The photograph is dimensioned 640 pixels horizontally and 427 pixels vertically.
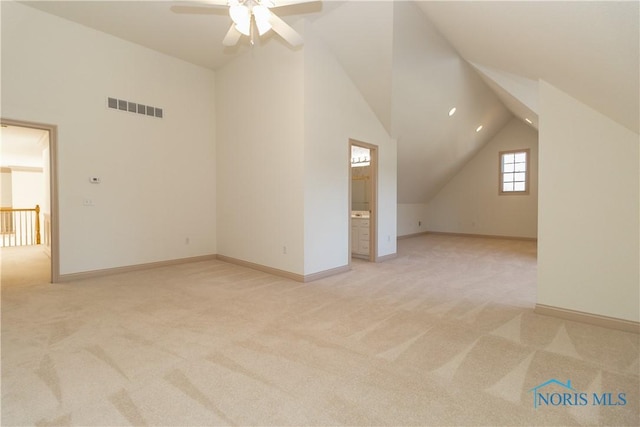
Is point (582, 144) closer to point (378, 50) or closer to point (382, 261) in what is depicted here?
point (378, 50)

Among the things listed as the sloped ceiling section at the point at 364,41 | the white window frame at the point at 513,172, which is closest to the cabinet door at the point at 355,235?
the sloped ceiling section at the point at 364,41

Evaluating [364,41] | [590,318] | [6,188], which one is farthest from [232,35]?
[6,188]

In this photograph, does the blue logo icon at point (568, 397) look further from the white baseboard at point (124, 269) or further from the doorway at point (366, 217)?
the white baseboard at point (124, 269)

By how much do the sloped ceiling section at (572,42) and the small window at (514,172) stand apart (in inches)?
254

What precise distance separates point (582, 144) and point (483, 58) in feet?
6.46

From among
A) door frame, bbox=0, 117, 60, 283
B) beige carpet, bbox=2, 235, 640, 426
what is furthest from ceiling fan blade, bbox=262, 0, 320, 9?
door frame, bbox=0, 117, 60, 283

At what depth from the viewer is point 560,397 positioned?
1.84 m

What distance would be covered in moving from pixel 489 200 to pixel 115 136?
9.87 metres

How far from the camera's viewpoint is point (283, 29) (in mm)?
2998

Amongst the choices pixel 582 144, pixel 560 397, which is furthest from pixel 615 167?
pixel 560 397

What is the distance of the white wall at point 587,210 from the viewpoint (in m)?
2.76

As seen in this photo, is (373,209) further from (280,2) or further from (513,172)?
(513,172)

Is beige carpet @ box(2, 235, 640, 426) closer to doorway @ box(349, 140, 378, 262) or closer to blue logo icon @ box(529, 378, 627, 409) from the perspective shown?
blue logo icon @ box(529, 378, 627, 409)

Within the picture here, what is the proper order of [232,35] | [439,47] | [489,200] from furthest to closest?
[489,200]
[439,47]
[232,35]
